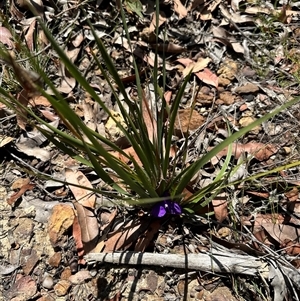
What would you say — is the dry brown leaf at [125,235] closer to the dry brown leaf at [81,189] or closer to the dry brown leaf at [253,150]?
the dry brown leaf at [81,189]

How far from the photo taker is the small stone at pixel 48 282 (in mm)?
1215

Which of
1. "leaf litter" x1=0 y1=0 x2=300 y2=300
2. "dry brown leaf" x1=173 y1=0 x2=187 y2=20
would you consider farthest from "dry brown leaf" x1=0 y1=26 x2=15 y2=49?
"dry brown leaf" x1=173 y1=0 x2=187 y2=20

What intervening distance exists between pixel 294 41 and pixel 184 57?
0.41 metres

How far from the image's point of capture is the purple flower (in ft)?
3.99

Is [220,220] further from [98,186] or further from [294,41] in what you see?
[294,41]

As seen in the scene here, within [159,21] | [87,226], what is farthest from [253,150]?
[159,21]

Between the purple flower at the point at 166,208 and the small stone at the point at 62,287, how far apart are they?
11.9 inches

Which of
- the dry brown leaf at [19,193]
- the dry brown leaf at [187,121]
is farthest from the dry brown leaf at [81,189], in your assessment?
the dry brown leaf at [187,121]

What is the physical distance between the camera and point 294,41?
1654 millimetres

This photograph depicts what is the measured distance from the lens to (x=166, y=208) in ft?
4.01

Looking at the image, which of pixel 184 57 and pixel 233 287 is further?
pixel 184 57

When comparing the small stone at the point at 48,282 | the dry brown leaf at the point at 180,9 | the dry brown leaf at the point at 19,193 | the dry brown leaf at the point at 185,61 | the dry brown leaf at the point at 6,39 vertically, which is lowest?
the small stone at the point at 48,282

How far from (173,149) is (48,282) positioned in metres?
0.53

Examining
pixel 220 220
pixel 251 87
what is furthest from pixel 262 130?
pixel 220 220
